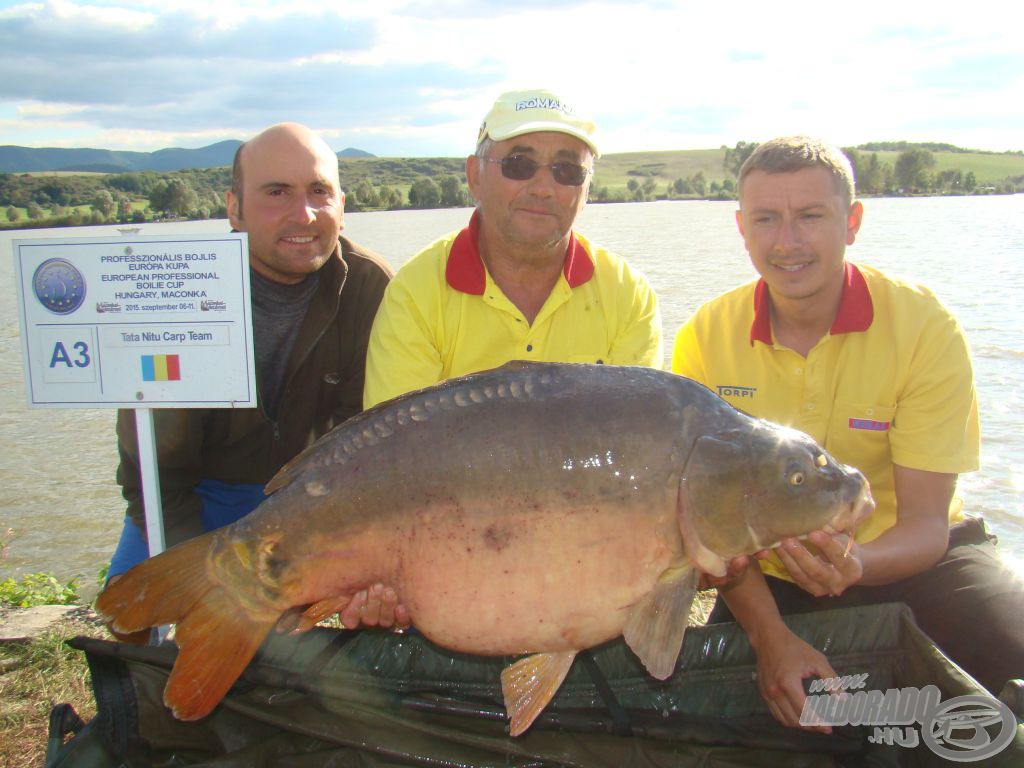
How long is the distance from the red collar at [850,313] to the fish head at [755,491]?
0.87 metres

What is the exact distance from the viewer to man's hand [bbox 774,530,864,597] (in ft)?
6.08

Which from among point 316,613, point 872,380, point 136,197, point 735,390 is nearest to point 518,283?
point 735,390

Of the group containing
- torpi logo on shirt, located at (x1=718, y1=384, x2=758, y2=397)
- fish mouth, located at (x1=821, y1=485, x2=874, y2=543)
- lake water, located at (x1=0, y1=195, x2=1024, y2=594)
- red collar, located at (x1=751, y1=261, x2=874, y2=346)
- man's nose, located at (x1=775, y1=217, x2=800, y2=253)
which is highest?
man's nose, located at (x1=775, y1=217, x2=800, y2=253)

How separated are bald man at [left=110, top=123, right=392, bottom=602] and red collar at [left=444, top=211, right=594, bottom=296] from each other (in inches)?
20.3

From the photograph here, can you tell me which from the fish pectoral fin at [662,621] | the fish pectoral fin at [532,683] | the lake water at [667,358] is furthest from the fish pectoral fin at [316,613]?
the lake water at [667,358]

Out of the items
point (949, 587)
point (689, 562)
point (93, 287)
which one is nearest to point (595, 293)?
point (689, 562)

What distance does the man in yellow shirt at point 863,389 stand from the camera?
2248 mm

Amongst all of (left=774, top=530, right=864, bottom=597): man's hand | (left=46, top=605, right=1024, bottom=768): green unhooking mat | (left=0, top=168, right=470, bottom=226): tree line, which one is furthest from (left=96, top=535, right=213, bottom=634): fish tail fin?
(left=0, top=168, right=470, bottom=226): tree line

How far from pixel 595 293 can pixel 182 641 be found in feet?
5.35

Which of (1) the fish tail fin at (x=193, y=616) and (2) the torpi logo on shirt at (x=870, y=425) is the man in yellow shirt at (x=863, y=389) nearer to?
(2) the torpi logo on shirt at (x=870, y=425)

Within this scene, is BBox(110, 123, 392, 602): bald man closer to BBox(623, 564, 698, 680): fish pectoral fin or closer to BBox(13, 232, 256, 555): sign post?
BBox(13, 232, 256, 555): sign post

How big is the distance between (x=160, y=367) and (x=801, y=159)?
2.10 m

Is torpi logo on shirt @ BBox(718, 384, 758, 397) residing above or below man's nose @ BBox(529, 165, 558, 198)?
below

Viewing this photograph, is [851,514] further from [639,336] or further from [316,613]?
[316,613]
